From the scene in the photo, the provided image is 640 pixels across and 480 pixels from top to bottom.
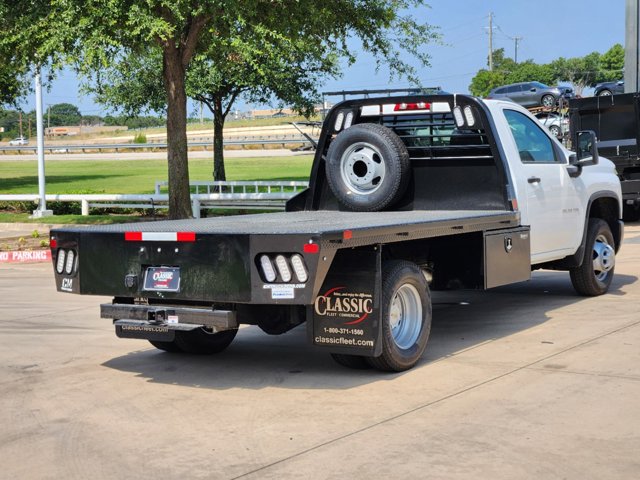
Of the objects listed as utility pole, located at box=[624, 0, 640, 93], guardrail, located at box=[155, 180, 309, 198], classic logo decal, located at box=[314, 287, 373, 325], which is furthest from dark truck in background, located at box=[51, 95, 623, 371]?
utility pole, located at box=[624, 0, 640, 93]

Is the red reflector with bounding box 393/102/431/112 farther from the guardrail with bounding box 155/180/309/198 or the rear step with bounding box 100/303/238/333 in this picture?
the guardrail with bounding box 155/180/309/198

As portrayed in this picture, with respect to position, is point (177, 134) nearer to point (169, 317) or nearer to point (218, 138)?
point (169, 317)

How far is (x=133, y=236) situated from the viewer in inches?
283

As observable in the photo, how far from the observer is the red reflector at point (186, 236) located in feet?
22.7

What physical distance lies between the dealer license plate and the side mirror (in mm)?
4995

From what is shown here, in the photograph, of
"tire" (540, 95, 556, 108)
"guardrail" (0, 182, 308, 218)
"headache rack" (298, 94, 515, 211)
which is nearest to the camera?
"headache rack" (298, 94, 515, 211)

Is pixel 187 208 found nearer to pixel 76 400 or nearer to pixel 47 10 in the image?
pixel 47 10

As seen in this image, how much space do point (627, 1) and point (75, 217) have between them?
54.5 ft

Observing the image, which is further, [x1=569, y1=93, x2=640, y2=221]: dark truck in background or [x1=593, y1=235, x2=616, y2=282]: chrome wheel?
[x1=569, y1=93, x2=640, y2=221]: dark truck in background

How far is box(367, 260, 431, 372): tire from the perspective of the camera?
7.17m

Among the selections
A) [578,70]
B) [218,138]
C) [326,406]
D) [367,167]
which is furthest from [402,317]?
[578,70]

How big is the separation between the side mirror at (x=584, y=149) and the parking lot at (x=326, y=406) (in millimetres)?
1607

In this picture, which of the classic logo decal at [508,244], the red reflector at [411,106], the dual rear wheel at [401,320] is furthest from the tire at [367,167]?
the dual rear wheel at [401,320]

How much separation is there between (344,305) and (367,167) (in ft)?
8.17
